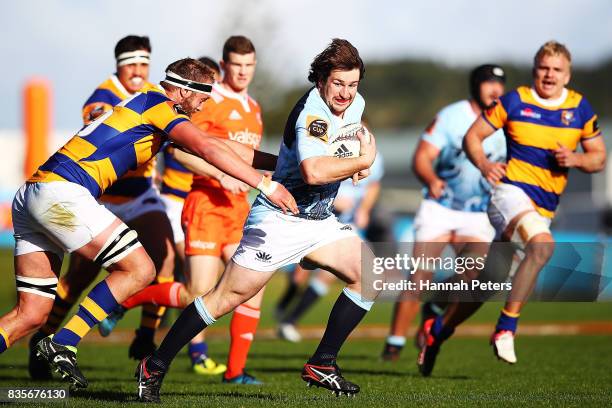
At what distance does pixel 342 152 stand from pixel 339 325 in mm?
1289

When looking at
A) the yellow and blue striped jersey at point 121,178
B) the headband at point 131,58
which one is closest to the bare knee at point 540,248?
the yellow and blue striped jersey at point 121,178

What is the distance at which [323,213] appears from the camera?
7043 mm

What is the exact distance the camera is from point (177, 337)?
684 centimetres

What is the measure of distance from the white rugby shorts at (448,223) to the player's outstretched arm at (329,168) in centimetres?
421

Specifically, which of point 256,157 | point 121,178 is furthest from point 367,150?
point 121,178

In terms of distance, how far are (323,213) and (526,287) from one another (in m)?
2.20

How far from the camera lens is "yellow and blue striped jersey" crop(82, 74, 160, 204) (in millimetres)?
9172

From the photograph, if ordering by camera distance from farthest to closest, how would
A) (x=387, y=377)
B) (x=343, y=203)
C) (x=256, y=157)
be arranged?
(x=343, y=203) < (x=387, y=377) < (x=256, y=157)

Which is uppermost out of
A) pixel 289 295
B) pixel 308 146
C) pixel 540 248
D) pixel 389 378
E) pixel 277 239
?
pixel 308 146

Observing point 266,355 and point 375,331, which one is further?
point 375,331

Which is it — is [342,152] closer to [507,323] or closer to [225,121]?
[507,323]

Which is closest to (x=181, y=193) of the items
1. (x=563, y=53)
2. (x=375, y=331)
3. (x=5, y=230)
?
(x=563, y=53)

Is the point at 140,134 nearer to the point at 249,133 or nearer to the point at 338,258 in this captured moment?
the point at 338,258

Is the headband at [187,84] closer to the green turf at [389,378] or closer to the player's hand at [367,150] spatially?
the player's hand at [367,150]
